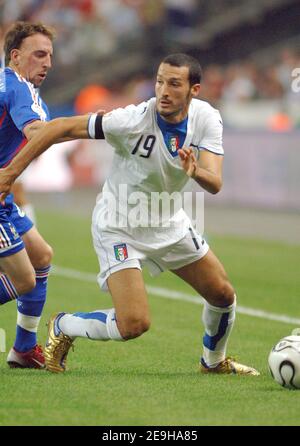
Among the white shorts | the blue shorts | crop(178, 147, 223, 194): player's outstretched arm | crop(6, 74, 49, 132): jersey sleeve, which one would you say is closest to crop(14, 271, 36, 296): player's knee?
the blue shorts

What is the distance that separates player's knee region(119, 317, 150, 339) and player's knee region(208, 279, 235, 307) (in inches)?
22.7

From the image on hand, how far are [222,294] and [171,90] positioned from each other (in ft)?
4.64

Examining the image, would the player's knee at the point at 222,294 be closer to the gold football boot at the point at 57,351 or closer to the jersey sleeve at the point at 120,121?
the gold football boot at the point at 57,351

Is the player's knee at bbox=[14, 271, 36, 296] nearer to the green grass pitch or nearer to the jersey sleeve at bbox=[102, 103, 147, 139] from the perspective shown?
the green grass pitch

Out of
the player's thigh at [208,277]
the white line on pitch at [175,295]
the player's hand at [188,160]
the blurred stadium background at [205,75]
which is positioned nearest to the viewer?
the player's hand at [188,160]

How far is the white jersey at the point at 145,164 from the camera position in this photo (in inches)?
274

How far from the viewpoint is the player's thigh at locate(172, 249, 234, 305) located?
717cm

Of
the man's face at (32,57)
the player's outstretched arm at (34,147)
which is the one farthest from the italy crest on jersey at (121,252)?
the man's face at (32,57)

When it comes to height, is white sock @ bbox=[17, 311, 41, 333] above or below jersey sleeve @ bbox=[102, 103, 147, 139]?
below

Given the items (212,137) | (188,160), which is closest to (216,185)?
(188,160)

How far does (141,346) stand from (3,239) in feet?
6.39

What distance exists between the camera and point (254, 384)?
22.4ft

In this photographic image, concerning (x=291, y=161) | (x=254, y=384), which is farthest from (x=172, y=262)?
(x=291, y=161)
